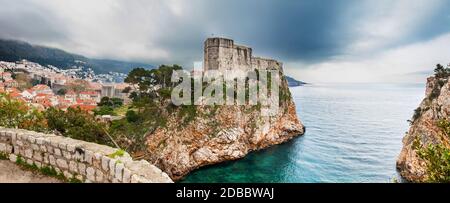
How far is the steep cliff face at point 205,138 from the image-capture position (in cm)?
3094

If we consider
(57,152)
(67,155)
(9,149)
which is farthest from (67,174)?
(9,149)

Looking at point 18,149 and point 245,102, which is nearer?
point 18,149

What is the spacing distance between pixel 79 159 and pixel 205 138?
29.0 metres

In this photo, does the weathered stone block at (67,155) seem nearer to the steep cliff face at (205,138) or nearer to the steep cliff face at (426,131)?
the steep cliff face at (205,138)

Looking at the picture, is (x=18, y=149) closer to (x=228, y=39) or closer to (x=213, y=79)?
(x=213, y=79)

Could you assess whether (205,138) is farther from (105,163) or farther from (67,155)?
(105,163)

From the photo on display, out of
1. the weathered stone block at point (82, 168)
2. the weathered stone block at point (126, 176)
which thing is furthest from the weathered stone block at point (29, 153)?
the weathered stone block at point (126, 176)

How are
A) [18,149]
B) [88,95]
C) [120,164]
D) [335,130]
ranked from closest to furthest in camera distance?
1. [120,164]
2. [18,149]
3. [335,130]
4. [88,95]

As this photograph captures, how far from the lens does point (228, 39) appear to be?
138ft

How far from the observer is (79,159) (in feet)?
15.7

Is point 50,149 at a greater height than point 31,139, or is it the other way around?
point 31,139
